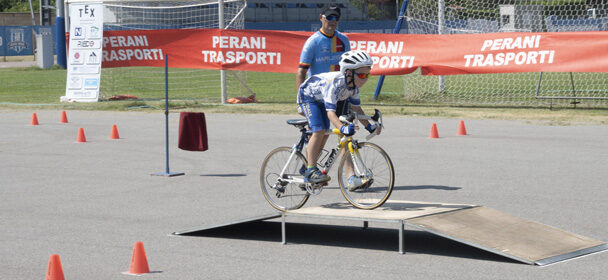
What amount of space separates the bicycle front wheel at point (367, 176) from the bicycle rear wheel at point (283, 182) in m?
0.51

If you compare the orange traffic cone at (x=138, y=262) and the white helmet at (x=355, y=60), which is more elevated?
the white helmet at (x=355, y=60)

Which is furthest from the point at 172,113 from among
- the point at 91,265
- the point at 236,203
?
the point at 91,265

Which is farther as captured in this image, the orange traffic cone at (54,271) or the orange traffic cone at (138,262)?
the orange traffic cone at (138,262)

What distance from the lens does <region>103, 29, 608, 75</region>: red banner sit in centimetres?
2025

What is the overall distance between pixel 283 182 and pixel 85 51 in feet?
57.2

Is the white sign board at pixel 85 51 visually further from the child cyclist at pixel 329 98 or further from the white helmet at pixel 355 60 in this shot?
the white helmet at pixel 355 60

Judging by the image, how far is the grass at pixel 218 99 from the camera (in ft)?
67.6

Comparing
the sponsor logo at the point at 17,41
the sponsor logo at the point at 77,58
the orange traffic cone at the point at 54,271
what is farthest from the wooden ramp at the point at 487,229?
the sponsor logo at the point at 17,41

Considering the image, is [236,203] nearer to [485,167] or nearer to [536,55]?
[485,167]

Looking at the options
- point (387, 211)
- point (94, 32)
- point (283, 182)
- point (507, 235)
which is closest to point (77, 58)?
point (94, 32)

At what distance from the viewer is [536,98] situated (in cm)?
2375

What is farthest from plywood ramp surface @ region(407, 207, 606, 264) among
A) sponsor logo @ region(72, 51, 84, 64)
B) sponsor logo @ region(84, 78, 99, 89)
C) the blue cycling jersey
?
sponsor logo @ region(72, 51, 84, 64)

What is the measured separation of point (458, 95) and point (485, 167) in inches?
492

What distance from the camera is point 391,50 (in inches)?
896
